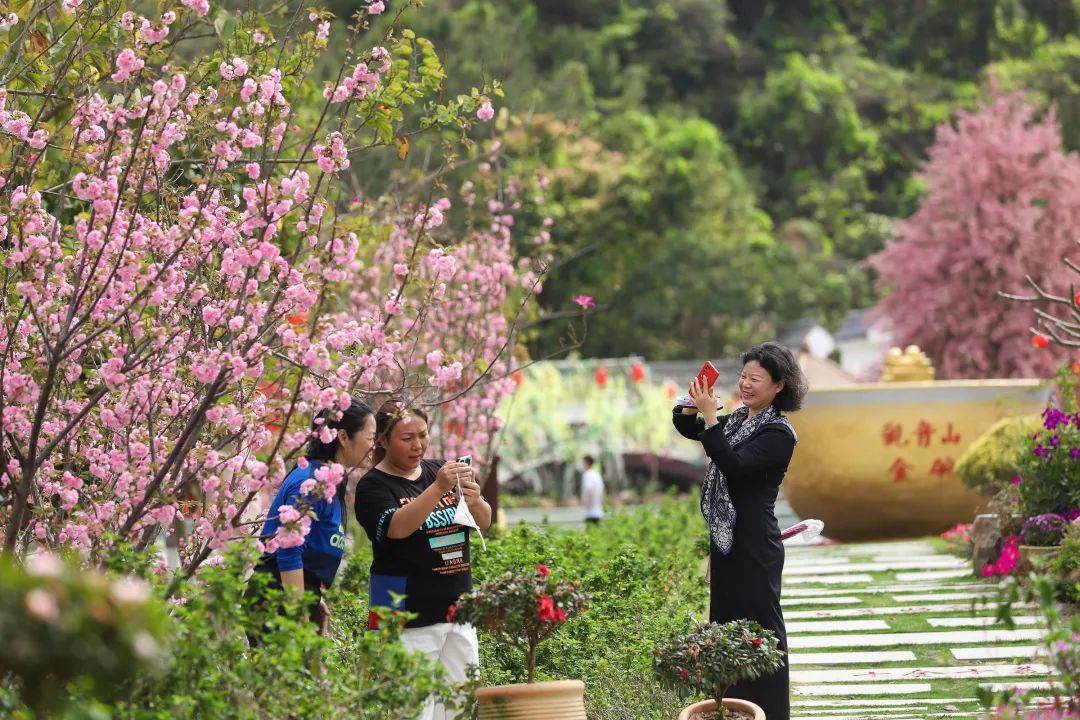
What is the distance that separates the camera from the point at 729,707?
5367mm

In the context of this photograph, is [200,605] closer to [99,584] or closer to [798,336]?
[99,584]

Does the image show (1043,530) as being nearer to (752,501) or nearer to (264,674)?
(752,501)

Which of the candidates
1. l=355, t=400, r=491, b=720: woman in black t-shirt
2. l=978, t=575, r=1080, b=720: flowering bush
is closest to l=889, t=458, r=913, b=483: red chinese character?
l=355, t=400, r=491, b=720: woman in black t-shirt

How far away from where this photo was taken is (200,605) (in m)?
4.32

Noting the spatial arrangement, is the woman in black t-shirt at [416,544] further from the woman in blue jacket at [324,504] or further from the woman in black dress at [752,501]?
the woman in black dress at [752,501]

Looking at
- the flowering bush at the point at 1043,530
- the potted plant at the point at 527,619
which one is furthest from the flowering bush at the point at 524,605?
the flowering bush at the point at 1043,530

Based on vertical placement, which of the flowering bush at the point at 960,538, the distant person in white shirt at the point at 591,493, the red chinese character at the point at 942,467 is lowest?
the flowering bush at the point at 960,538

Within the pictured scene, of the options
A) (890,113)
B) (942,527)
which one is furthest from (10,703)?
(890,113)

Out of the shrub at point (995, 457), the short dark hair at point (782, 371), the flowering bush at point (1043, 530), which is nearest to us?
the short dark hair at point (782, 371)

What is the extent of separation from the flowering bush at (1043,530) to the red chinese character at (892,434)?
3615mm

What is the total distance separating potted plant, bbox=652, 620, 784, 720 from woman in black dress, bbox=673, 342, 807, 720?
0.32 meters

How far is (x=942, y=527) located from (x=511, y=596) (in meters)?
9.12

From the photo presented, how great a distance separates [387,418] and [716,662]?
54.9 inches

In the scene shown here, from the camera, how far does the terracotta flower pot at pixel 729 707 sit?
206 inches
